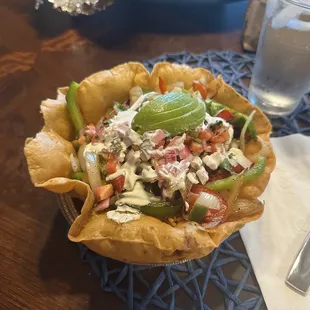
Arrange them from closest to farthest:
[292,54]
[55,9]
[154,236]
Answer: [154,236], [292,54], [55,9]

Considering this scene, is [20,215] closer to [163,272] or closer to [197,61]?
[163,272]

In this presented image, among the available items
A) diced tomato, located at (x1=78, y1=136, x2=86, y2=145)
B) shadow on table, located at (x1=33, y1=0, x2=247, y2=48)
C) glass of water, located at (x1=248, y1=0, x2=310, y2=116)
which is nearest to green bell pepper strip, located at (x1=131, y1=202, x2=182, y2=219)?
diced tomato, located at (x1=78, y1=136, x2=86, y2=145)

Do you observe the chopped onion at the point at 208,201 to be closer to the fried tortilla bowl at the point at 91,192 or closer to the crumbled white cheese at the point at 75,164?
the fried tortilla bowl at the point at 91,192

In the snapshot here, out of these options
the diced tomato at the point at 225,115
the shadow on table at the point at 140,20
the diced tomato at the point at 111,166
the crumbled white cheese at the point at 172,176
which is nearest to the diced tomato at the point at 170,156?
the crumbled white cheese at the point at 172,176

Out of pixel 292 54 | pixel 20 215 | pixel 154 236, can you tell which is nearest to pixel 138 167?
pixel 154 236

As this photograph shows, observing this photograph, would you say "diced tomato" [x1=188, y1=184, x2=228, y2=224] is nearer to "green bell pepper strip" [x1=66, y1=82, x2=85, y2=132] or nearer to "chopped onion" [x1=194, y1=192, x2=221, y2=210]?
"chopped onion" [x1=194, y1=192, x2=221, y2=210]
